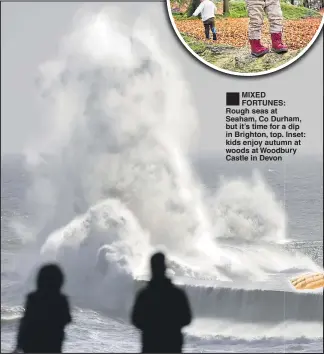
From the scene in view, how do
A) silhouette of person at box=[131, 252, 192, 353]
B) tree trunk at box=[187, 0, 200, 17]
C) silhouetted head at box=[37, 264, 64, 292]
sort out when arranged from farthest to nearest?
tree trunk at box=[187, 0, 200, 17]
silhouetted head at box=[37, 264, 64, 292]
silhouette of person at box=[131, 252, 192, 353]

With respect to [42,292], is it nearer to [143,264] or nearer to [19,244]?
[19,244]

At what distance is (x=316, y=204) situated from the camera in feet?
15.6

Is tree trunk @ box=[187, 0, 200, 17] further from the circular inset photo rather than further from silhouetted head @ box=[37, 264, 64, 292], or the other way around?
silhouetted head @ box=[37, 264, 64, 292]

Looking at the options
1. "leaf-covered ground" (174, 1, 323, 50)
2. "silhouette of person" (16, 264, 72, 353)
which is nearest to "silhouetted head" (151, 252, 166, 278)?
"silhouette of person" (16, 264, 72, 353)

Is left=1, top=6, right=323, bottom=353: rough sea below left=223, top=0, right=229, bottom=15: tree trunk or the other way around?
below

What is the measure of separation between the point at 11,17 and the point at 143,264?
6.97 ft

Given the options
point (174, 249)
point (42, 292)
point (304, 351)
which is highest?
point (174, 249)

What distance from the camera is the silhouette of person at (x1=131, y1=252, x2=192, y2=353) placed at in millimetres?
4605

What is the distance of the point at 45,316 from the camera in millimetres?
4645

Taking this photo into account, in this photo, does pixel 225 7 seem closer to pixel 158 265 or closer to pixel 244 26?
pixel 244 26

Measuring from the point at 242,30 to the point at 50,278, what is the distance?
239cm

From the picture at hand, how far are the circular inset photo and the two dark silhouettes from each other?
1.60 meters

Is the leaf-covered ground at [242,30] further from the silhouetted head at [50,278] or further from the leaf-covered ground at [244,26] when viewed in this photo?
the silhouetted head at [50,278]

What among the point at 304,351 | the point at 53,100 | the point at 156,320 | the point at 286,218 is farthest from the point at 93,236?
the point at 304,351
